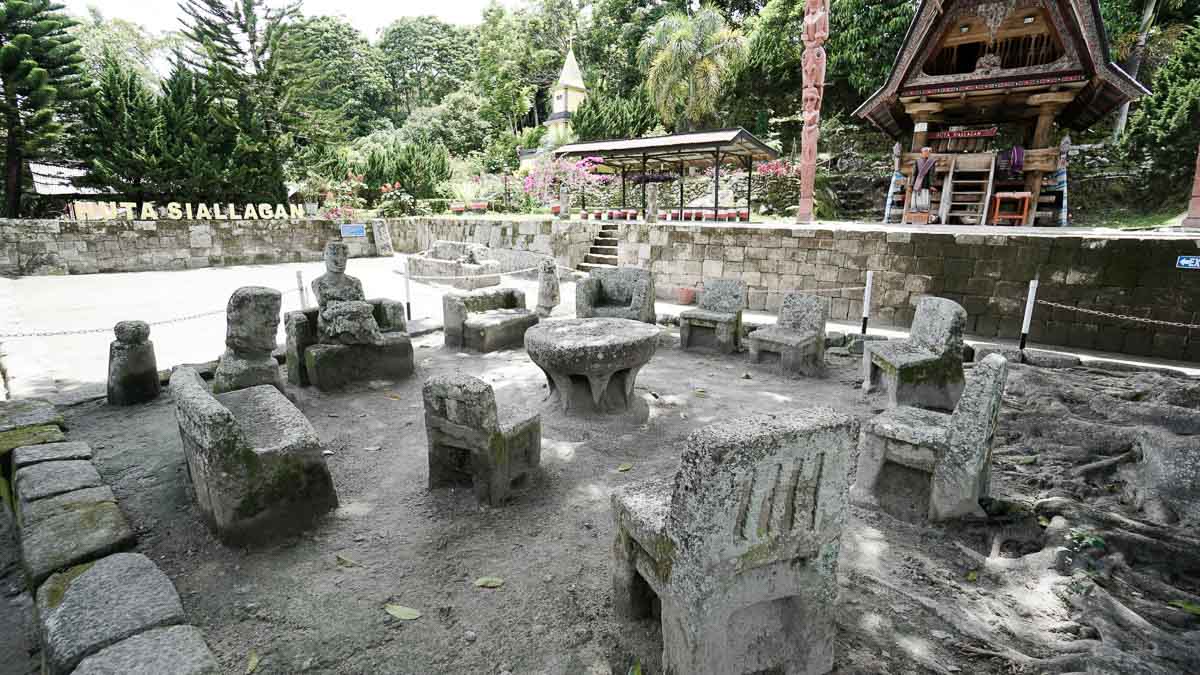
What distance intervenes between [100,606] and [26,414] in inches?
120

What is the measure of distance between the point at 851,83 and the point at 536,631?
73.4 ft

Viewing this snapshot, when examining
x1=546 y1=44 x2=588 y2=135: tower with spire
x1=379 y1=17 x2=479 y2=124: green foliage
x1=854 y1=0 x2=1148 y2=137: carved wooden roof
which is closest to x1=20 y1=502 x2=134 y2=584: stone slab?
x1=854 y1=0 x2=1148 y2=137: carved wooden roof

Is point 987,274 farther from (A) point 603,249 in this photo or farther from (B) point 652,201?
(A) point 603,249

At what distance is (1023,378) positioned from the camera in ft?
17.1

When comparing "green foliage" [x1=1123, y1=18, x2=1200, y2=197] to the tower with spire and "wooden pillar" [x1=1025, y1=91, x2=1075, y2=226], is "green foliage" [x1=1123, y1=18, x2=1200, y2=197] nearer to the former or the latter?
"wooden pillar" [x1=1025, y1=91, x2=1075, y2=226]

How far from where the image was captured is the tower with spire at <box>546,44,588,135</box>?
30.8 meters

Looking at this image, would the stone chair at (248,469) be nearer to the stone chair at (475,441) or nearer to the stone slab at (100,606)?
the stone slab at (100,606)

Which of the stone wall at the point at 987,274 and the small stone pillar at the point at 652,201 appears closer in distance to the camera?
the stone wall at the point at 987,274

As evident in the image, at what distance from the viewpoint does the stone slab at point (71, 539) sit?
2.47m

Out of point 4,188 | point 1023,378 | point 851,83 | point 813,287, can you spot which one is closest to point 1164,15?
point 851,83

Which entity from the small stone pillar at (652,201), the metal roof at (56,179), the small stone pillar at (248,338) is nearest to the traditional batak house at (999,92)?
the small stone pillar at (652,201)

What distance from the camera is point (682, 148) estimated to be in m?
12.2

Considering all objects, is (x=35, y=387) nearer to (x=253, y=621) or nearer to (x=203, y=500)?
(x=203, y=500)

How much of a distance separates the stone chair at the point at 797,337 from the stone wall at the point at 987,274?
103 inches
